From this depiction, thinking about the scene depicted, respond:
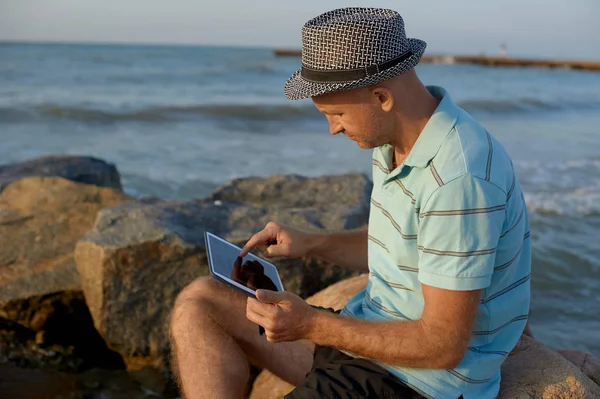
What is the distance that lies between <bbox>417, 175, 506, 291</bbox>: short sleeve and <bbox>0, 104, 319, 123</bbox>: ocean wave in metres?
14.2

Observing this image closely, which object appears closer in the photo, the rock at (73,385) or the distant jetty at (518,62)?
the rock at (73,385)

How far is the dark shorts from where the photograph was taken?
2.40m

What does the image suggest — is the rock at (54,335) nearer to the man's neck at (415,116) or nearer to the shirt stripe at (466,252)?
the man's neck at (415,116)

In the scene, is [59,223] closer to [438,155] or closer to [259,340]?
[259,340]

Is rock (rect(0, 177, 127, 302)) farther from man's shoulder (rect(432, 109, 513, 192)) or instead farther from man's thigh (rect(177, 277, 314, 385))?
Result: man's shoulder (rect(432, 109, 513, 192))

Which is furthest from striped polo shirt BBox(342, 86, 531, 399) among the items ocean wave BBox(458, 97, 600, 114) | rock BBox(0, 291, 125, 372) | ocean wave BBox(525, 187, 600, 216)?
ocean wave BBox(458, 97, 600, 114)

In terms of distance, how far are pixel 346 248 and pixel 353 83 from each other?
108 cm

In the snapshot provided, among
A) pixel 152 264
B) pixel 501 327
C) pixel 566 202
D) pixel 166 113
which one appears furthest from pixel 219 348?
pixel 166 113

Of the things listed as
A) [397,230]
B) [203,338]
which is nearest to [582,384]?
[397,230]

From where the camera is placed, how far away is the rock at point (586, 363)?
3211 millimetres

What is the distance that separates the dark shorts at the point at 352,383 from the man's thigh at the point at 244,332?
16.3 inches

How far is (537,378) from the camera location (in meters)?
2.74

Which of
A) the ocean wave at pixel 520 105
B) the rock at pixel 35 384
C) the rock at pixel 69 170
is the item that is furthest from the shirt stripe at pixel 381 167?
the ocean wave at pixel 520 105

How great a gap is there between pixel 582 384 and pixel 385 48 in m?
1.48
